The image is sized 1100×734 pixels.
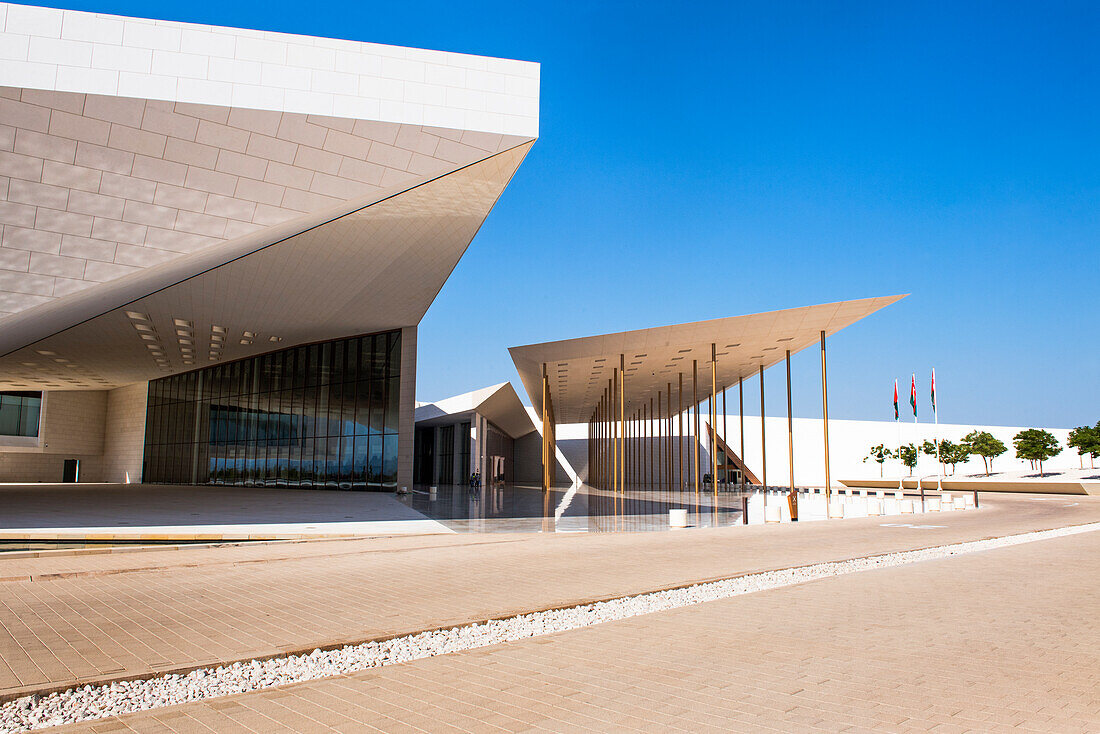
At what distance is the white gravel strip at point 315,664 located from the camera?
3473mm

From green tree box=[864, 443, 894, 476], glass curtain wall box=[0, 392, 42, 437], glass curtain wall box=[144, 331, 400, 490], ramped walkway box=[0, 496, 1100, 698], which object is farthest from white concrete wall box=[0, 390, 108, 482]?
green tree box=[864, 443, 894, 476]

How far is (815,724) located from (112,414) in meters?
46.9

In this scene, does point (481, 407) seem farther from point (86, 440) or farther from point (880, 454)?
point (880, 454)

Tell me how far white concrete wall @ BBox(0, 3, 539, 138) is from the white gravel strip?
787 centimetres

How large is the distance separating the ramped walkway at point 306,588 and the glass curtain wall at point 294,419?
16.2m

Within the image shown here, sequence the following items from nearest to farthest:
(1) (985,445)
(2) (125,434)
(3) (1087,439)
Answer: (2) (125,434) → (3) (1087,439) → (1) (985,445)

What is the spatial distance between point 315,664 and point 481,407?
110ft

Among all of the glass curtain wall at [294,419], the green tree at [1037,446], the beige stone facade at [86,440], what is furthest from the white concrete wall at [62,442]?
the green tree at [1037,446]

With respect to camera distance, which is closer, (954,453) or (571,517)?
(571,517)

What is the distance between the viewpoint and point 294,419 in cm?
2955

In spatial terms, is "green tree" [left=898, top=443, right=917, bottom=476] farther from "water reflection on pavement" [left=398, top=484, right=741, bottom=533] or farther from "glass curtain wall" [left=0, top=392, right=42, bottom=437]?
"glass curtain wall" [left=0, top=392, right=42, bottom=437]

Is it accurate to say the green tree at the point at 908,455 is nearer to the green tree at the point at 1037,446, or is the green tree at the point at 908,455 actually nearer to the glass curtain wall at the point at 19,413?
the green tree at the point at 1037,446

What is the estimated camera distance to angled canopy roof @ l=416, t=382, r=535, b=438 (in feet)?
121

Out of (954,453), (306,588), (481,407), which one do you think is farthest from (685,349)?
(954,453)
